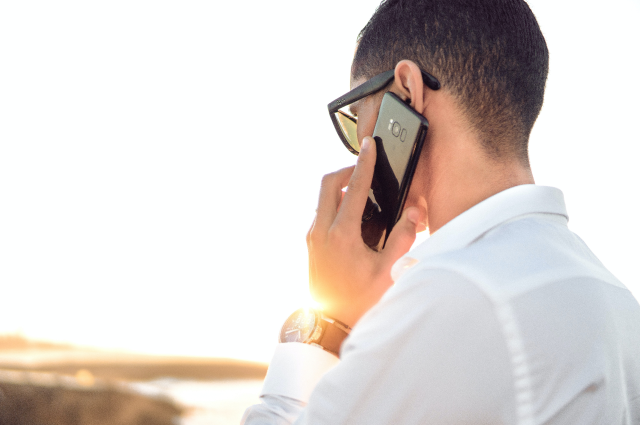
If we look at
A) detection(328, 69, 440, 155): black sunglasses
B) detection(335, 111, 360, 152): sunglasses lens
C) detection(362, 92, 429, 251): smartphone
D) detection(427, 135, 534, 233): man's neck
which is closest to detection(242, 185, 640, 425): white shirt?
detection(427, 135, 534, 233): man's neck

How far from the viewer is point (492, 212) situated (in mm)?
1185

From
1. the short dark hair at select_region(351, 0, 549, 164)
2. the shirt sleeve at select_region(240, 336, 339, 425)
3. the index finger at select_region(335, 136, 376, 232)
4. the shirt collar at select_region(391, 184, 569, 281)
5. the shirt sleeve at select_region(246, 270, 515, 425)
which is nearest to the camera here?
the shirt sleeve at select_region(246, 270, 515, 425)

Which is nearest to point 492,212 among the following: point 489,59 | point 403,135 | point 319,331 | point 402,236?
point 402,236

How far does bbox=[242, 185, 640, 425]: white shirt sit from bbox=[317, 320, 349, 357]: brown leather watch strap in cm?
54

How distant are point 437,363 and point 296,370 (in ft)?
Answer: 2.73

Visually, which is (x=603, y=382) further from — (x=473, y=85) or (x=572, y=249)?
(x=473, y=85)

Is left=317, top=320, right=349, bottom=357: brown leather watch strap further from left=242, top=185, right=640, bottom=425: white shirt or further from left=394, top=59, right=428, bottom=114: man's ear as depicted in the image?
left=394, top=59, right=428, bottom=114: man's ear

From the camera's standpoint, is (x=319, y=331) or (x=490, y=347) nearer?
(x=490, y=347)

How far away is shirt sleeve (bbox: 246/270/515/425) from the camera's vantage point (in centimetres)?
89

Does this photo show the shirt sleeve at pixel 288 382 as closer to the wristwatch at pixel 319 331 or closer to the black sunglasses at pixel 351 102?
the wristwatch at pixel 319 331

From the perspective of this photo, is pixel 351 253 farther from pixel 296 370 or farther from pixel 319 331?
pixel 296 370

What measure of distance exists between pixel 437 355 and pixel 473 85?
3.51 ft

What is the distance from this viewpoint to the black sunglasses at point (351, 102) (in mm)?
1643

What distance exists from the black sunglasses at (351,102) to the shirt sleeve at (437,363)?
0.96m
